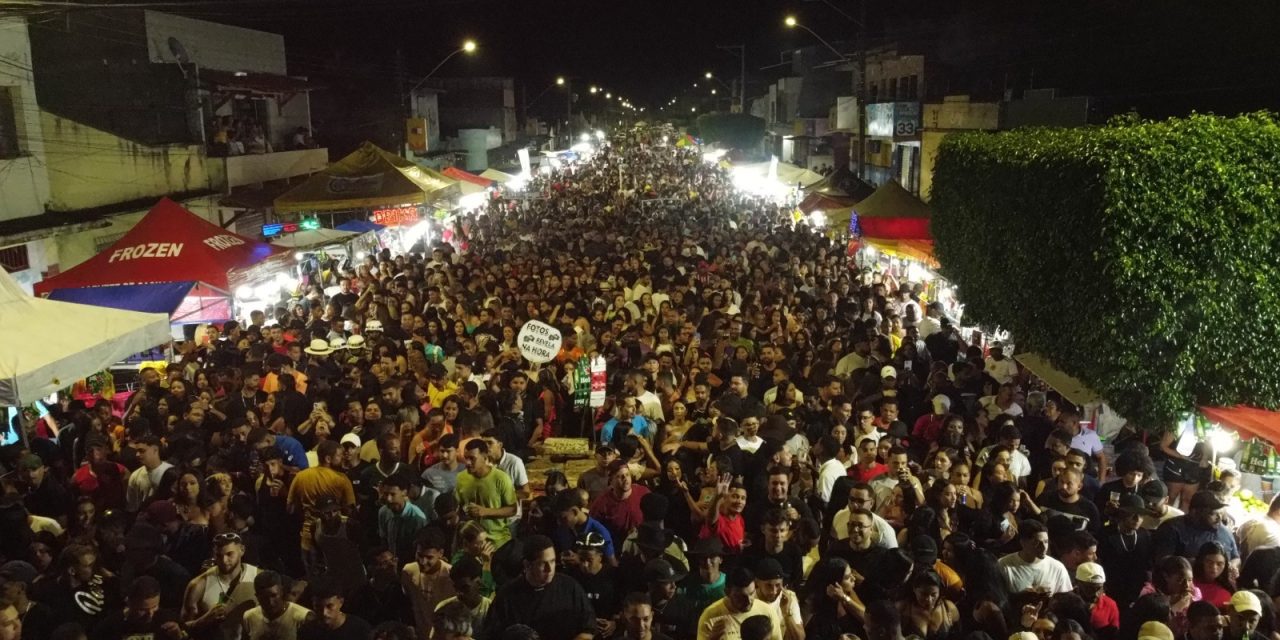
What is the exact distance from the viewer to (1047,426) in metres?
8.34

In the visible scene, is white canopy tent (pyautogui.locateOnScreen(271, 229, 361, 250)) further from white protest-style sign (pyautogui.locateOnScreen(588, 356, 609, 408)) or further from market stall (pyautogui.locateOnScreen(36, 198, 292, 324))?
white protest-style sign (pyautogui.locateOnScreen(588, 356, 609, 408))

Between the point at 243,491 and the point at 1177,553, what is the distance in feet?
20.1

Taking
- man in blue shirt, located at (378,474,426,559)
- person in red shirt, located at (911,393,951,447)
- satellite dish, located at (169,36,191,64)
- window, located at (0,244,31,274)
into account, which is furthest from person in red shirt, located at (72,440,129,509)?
satellite dish, located at (169,36,191,64)

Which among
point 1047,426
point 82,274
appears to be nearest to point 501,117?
point 82,274

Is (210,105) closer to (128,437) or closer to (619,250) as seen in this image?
(619,250)

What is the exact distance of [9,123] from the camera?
1531 cm

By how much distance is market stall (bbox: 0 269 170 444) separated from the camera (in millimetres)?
6691

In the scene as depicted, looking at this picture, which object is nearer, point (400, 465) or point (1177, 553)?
point (1177, 553)

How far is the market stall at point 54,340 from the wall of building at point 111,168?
1003 centimetres

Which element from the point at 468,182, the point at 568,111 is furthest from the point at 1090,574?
the point at 568,111

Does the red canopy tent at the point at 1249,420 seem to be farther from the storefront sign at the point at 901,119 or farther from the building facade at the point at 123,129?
the storefront sign at the point at 901,119

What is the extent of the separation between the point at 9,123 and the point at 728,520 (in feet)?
47.4

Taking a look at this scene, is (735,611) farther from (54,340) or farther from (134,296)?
(134,296)

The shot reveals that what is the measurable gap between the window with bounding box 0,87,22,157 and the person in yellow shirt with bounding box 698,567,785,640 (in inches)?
581
